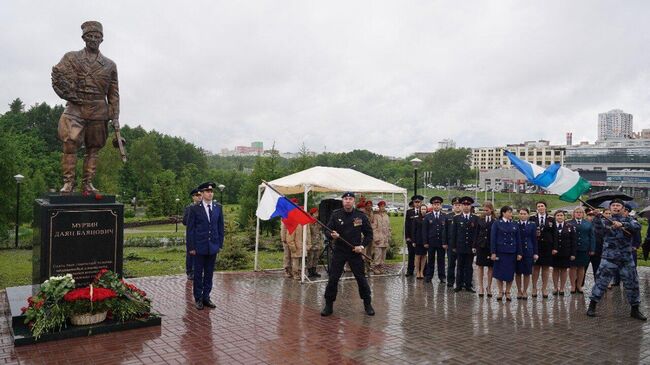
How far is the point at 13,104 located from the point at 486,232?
217 feet

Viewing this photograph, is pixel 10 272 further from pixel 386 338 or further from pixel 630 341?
pixel 630 341

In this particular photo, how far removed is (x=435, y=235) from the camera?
10789 mm

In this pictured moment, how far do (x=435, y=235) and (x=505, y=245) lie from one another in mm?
2001

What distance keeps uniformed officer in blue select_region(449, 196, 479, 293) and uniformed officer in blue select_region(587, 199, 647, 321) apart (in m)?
2.26

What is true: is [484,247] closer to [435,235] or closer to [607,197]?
[435,235]

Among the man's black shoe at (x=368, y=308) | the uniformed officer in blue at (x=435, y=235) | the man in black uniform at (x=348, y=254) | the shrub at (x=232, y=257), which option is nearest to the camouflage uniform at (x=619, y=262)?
the uniformed officer in blue at (x=435, y=235)

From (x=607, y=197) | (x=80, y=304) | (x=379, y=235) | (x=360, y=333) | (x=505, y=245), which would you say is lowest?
(x=360, y=333)

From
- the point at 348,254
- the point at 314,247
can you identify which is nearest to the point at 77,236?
the point at 348,254

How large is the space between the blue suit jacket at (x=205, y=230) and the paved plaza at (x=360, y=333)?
3.42ft

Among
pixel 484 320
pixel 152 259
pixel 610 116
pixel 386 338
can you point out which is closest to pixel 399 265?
pixel 484 320

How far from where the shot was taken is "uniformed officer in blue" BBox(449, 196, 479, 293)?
9.81 meters

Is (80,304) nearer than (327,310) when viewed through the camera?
Yes

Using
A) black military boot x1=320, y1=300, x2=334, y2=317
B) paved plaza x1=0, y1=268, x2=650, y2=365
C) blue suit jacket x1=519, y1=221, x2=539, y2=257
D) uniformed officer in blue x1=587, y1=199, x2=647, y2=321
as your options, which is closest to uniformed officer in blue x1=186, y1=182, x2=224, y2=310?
paved plaza x1=0, y1=268, x2=650, y2=365

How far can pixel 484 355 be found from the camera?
5898 millimetres
